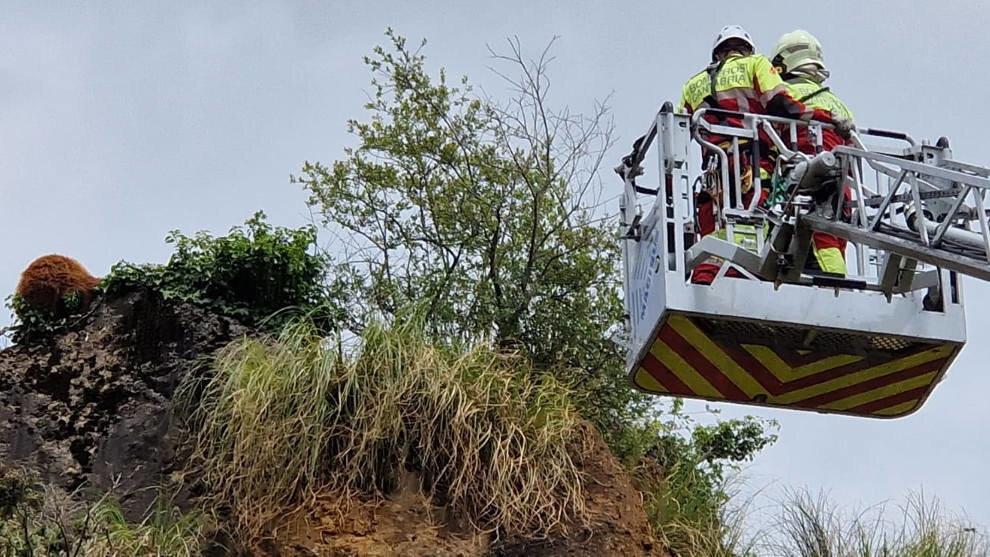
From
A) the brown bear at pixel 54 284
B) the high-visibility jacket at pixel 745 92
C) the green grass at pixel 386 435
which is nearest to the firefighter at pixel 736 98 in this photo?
the high-visibility jacket at pixel 745 92

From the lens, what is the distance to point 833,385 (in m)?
12.2

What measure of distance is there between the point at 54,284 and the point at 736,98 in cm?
545

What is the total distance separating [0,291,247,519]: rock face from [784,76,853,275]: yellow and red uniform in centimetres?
440

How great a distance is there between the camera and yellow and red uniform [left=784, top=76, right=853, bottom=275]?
11266mm

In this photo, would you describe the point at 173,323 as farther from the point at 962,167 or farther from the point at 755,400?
the point at 962,167

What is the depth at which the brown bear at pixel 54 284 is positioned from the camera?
13.7m

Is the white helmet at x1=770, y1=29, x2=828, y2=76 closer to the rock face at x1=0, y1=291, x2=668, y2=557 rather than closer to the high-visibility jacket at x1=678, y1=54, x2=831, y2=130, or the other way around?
the high-visibility jacket at x1=678, y1=54, x2=831, y2=130

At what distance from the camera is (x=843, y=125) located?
11500 millimetres

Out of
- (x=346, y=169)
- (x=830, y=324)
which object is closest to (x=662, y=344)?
(x=830, y=324)

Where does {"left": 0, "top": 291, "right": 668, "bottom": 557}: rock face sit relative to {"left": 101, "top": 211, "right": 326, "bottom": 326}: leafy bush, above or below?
below

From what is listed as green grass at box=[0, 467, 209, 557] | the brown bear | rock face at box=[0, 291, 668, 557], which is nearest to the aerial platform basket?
rock face at box=[0, 291, 668, 557]

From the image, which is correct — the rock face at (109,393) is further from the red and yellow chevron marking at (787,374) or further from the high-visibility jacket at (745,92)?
the high-visibility jacket at (745,92)

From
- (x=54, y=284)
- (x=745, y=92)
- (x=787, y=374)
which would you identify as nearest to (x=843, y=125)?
(x=745, y=92)

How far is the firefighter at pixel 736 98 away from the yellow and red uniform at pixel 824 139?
0.40 ft
